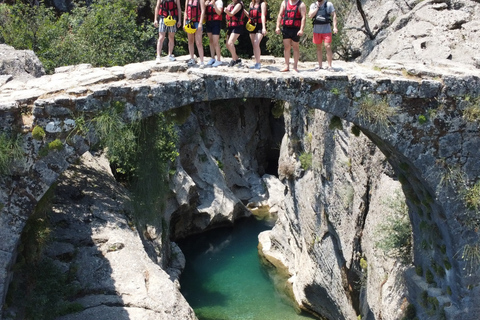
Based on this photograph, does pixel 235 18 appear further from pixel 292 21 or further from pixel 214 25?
pixel 292 21

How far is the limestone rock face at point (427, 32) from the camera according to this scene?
11281 mm

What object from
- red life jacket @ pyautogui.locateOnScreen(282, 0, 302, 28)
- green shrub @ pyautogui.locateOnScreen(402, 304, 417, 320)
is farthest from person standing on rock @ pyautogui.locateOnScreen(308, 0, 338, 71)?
green shrub @ pyautogui.locateOnScreen(402, 304, 417, 320)

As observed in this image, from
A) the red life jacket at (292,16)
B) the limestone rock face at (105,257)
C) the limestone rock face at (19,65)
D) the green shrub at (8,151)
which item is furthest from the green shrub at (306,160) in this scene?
the green shrub at (8,151)

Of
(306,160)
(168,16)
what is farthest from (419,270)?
→ (168,16)

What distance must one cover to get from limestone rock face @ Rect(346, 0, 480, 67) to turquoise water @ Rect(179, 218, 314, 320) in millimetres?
7790

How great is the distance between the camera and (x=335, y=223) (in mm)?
13367

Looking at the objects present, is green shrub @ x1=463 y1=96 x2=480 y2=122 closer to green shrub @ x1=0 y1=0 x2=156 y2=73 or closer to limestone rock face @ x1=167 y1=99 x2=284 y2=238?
limestone rock face @ x1=167 y1=99 x2=284 y2=238

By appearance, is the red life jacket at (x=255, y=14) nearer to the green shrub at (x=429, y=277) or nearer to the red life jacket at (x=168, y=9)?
the red life jacket at (x=168, y=9)

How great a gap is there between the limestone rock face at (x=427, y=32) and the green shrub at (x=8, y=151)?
23.5 feet

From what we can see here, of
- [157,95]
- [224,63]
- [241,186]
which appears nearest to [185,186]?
[241,186]

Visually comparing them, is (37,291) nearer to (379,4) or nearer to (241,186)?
(379,4)

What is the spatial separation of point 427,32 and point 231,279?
10.1 m

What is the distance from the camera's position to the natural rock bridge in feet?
24.8

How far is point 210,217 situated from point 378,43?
9.52 meters
